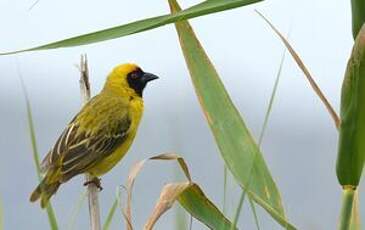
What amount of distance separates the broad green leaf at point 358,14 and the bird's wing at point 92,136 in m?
1.79

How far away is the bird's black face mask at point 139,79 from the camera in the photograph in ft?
12.3

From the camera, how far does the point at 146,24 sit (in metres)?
1.31

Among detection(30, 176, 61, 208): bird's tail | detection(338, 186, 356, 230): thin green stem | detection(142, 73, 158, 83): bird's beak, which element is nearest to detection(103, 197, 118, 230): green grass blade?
detection(338, 186, 356, 230): thin green stem

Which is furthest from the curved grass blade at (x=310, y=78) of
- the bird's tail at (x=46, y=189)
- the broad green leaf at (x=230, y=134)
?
the bird's tail at (x=46, y=189)

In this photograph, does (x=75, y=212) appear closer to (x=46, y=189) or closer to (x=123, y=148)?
(x=46, y=189)

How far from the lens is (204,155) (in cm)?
161

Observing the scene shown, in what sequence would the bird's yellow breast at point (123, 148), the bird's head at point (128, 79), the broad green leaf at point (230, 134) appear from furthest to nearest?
the bird's head at point (128, 79) → the bird's yellow breast at point (123, 148) → the broad green leaf at point (230, 134)

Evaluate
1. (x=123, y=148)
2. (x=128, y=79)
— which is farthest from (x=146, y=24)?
(x=128, y=79)

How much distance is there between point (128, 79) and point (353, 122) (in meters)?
2.59

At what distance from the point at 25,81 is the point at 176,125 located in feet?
0.62

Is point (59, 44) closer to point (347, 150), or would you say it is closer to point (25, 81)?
point (25, 81)

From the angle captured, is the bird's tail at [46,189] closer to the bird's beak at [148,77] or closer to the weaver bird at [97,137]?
the weaver bird at [97,137]

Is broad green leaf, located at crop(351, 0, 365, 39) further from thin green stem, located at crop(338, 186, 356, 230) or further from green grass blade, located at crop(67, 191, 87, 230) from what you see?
green grass blade, located at crop(67, 191, 87, 230)

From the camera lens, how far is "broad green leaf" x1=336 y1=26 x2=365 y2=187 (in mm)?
1234
